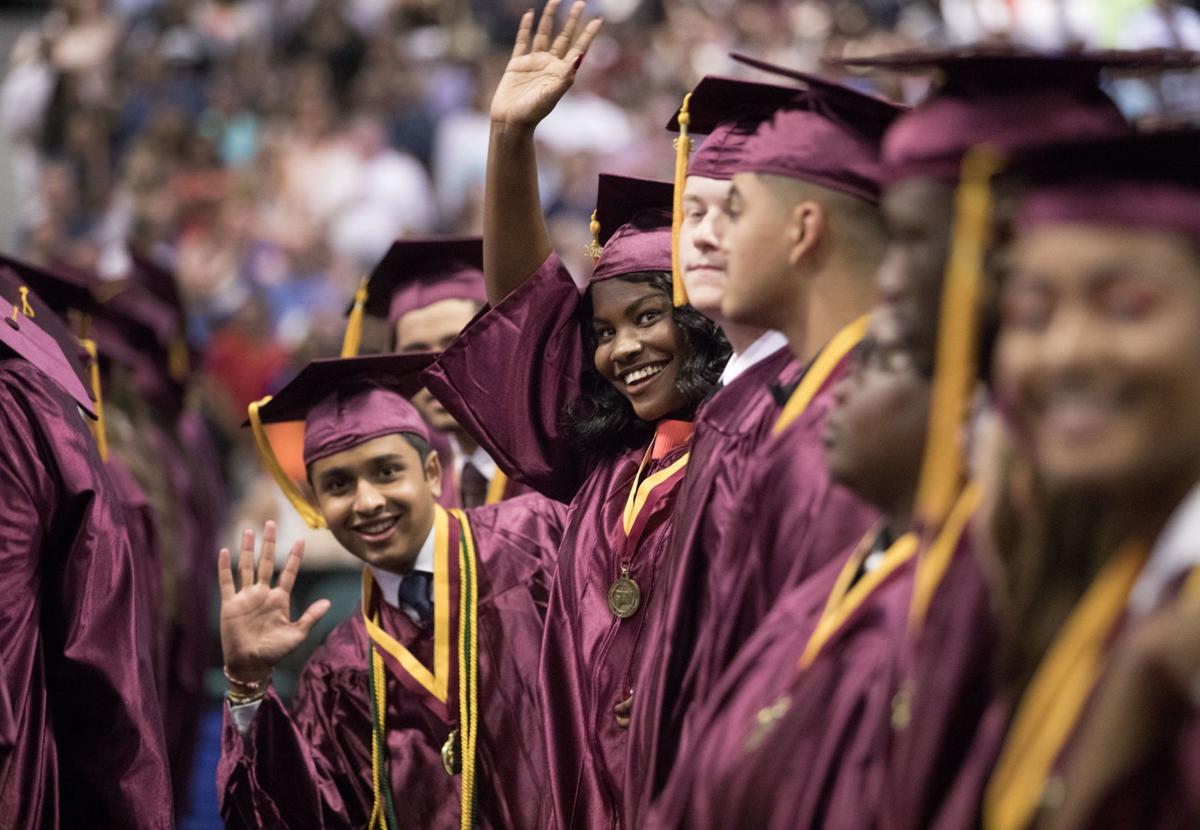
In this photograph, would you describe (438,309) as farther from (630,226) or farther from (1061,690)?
(1061,690)

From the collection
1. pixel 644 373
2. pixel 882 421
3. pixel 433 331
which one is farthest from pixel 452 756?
pixel 882 421

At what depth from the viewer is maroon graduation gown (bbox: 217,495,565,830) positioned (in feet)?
14.7

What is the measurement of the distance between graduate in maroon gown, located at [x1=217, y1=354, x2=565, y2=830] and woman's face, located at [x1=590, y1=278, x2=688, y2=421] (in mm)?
680

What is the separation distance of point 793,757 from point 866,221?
91cm

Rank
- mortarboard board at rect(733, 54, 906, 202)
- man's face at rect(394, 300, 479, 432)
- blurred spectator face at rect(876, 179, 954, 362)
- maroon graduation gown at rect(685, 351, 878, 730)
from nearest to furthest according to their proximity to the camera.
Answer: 1. blurred spectator face at rect(876, 179, 954, 362)
2. maroon graduation gown at rect(685, 351, 878, 730)
3. mortarboard board at rect(733, 54, 906, 202)
4. man's face at rect(394, 300, 479, 432)

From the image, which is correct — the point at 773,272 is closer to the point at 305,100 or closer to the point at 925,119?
the point at 925,119

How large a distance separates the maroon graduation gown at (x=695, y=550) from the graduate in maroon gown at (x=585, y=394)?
59 cm

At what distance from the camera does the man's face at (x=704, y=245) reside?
→ 341cm

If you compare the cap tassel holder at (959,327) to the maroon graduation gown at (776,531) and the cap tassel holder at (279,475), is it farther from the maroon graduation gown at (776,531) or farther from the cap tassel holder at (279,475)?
the cap tassel holder at (279,475)

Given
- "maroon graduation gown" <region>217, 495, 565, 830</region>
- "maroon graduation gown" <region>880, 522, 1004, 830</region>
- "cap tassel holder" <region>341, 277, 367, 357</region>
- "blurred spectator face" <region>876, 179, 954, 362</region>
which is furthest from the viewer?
"cap tassel holder" <region>341, 277, 367, 357</region>

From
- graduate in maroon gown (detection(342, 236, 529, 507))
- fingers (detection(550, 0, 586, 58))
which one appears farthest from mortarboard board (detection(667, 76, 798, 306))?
graduate in maroon gown (detection(342, 236, 529, 507))

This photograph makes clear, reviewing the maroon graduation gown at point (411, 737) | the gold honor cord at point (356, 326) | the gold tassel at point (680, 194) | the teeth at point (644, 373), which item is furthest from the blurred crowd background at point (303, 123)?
the gold tassel at point (680, 194)

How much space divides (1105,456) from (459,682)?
2639 millimetres

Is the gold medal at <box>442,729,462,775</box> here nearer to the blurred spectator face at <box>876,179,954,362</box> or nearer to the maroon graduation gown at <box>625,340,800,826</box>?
the maroon graduation gown at <box>625,340,800,826</box>
